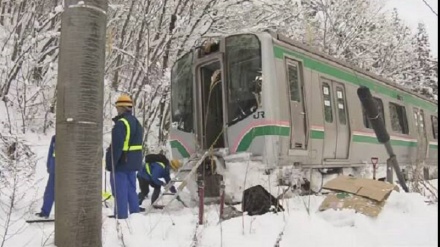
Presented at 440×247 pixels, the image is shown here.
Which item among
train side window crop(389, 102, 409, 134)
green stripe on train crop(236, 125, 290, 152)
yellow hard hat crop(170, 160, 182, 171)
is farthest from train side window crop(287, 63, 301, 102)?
train side window crop(389, 102, 409, 134)

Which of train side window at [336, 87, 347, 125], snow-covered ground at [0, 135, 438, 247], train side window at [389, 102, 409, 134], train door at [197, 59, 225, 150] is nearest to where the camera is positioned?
Result: snow-covered ground at [0, 135, 438, 247]

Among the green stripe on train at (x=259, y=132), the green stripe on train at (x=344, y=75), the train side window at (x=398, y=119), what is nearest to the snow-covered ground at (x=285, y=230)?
the green stripe on train at (x=259, y=132)

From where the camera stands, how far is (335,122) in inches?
346

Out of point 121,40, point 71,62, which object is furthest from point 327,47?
point 71,62

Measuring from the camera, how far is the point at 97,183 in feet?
10.4

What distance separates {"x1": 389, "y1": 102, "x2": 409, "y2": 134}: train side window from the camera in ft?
39.2

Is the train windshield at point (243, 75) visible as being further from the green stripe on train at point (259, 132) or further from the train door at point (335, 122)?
the train door at point (335, 122)

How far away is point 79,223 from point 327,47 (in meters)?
18.6

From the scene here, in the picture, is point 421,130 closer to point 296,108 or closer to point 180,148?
point 296,108

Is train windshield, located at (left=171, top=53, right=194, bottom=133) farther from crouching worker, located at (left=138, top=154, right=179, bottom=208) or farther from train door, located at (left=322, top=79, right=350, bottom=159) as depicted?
train door, located at (left=322, top=79, right=350, bottom=159)

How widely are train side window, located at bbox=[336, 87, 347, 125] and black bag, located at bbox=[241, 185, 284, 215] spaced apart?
333cm

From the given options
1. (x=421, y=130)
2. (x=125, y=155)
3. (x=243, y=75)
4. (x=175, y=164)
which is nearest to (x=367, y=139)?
(x=243, y=75)

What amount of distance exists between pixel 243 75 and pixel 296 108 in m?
0.92

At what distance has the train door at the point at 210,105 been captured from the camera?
7.93 metres
